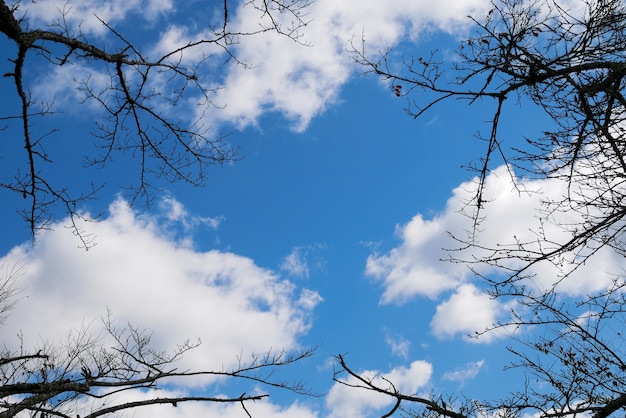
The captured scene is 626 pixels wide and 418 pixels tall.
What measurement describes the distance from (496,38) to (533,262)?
1.83m

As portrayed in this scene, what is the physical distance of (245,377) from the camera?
7.26 m

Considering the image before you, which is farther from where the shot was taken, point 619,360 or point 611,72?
point 619,360

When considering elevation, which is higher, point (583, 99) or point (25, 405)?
point (583, 99)

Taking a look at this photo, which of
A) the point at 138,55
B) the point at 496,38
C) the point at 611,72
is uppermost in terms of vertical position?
the point at 138,55

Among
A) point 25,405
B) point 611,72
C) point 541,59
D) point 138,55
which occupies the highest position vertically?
point 138,55

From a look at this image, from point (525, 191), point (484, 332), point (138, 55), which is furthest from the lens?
point (138, 55)

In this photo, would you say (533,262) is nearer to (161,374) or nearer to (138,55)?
(138,55)

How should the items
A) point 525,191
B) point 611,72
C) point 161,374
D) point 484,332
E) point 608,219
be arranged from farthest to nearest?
point 161,374 < point 484,332 < point 525,191 < point 608,219 < point 611,72

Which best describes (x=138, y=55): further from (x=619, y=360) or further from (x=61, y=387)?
(x=619, y=360)

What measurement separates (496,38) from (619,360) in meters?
3.98

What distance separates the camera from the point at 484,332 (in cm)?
534

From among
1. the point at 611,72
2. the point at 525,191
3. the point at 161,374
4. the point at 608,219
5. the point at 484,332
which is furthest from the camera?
the point at 161,374

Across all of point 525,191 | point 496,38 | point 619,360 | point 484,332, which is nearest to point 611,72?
point 496,38

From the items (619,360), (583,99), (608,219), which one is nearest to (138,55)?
→ (583,99)
